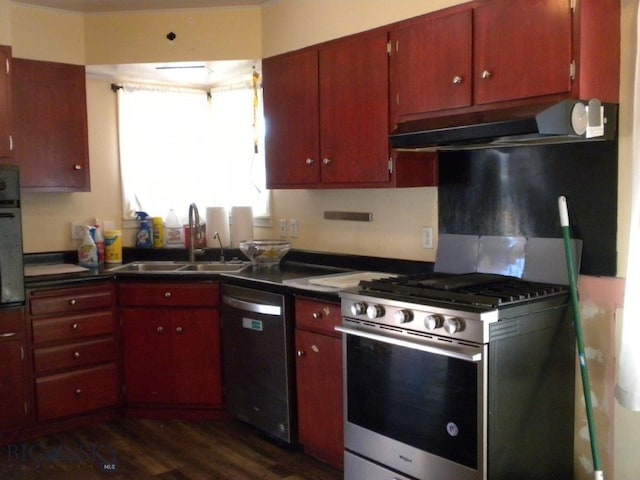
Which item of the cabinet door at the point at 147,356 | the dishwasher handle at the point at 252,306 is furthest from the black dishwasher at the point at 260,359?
the cabinet door at the point at 147,356

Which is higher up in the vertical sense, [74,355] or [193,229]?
[193,229]

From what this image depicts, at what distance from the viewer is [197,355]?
3.64m

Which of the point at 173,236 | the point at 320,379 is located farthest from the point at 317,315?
the point at 173,236

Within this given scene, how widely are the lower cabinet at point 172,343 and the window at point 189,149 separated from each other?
894mm

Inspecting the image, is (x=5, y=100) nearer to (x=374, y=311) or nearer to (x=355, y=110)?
(x=355, y=110)

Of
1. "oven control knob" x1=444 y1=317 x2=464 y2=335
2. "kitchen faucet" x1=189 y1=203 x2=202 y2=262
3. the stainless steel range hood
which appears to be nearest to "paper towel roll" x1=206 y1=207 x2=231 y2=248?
"kitchen faucet" x1=189 y1=203 x2=202 y2=262

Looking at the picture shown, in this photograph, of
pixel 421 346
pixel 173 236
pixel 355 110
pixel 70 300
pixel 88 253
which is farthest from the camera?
pixel 173 236

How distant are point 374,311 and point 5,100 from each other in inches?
93.0

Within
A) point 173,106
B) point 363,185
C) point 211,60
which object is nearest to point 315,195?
point 363,185

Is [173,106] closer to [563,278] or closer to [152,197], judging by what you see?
[152,197]

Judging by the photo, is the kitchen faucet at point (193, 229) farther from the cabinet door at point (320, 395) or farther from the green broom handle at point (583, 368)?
the green broom handle at point (583, 368)

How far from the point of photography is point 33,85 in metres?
3.70

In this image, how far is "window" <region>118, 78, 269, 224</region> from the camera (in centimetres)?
432

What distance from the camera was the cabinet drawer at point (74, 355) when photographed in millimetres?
3488
